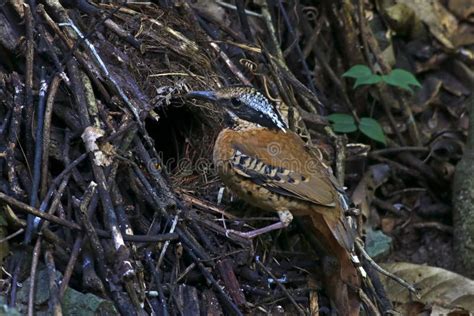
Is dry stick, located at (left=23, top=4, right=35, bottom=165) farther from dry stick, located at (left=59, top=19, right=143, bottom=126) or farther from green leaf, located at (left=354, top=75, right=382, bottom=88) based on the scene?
green leaf, located at (left=354, top=75, right=382, bottom=88)

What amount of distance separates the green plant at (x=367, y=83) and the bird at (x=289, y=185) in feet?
4.68

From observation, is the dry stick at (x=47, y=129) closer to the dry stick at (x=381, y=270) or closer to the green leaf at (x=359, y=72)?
the dry stick at (x=381, y=270)

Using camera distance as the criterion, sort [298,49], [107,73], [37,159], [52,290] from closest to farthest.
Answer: [52,290], [37,159], [107,73], [298,49]

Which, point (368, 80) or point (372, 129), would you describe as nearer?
point (368, 80)

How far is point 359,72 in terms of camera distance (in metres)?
7.13

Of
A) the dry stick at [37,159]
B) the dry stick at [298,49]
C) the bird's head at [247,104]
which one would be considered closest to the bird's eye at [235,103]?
the bird's head at [247,104]

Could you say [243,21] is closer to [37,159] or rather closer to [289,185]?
[289,185]

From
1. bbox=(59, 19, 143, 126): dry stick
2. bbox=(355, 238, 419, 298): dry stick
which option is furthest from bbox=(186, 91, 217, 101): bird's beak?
bbox=(355, 238, 419, 298): dry stick

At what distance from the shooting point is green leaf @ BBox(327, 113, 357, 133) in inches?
281

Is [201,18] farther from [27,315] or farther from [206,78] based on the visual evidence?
[27,315]

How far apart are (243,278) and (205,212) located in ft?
1.67

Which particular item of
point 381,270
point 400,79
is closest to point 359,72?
point 400,79

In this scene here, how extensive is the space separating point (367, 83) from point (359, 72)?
13 centimetres

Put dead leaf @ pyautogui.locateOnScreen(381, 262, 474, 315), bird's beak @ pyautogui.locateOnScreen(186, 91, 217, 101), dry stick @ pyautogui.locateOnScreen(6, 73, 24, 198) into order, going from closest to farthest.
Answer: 1. dry stick @ pyautogui.locateOnScreen(6, 73, 24, 198)
2. bird's beak @ pyautogui.locateOnScreen(186, 91, 217, 101)
3. dead leaf @ pyautogui.locateOnScreen(381, 262, 474, 315)
